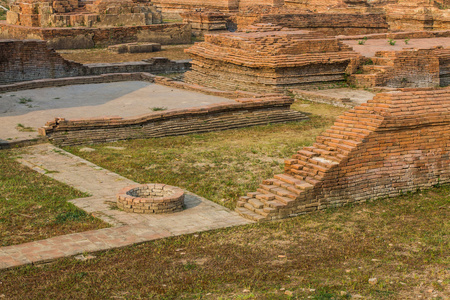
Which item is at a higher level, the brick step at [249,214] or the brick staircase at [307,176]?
the brick staircase at [307,176]

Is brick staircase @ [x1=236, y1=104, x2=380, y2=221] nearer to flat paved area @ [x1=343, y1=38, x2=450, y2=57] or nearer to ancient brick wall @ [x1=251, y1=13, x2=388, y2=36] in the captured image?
flat paved area @ [x1=343, y1=38, x2=450, y2=57]

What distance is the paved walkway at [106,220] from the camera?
5.80 m

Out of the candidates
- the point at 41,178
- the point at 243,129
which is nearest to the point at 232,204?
the point at 41,178

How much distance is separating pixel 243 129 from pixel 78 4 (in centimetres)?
1441

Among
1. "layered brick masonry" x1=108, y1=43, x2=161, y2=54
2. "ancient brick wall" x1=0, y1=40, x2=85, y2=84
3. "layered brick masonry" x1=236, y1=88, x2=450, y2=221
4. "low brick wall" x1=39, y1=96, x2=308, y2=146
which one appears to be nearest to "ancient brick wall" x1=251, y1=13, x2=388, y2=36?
"layered brick masonry" x1=108, y1=43, x2=161, y2=54

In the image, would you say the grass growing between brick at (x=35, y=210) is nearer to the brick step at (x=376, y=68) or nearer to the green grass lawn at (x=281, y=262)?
the green grass lawn at (x=281, y=262)

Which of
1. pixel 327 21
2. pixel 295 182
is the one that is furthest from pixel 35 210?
pixel 327 21

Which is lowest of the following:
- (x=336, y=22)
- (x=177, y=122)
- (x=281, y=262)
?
(x=281, y=262)

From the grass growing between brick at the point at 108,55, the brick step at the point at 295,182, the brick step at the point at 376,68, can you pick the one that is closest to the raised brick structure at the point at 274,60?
the brick step at the point at 376,68

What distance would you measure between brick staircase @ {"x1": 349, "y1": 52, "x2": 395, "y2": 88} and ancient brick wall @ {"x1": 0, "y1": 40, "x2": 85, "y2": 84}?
6539 millimetres

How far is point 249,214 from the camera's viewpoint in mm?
6773

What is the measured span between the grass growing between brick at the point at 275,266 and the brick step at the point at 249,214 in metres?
0.11

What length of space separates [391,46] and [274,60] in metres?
4.92

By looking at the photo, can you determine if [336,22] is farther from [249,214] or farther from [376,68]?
[249,214]
